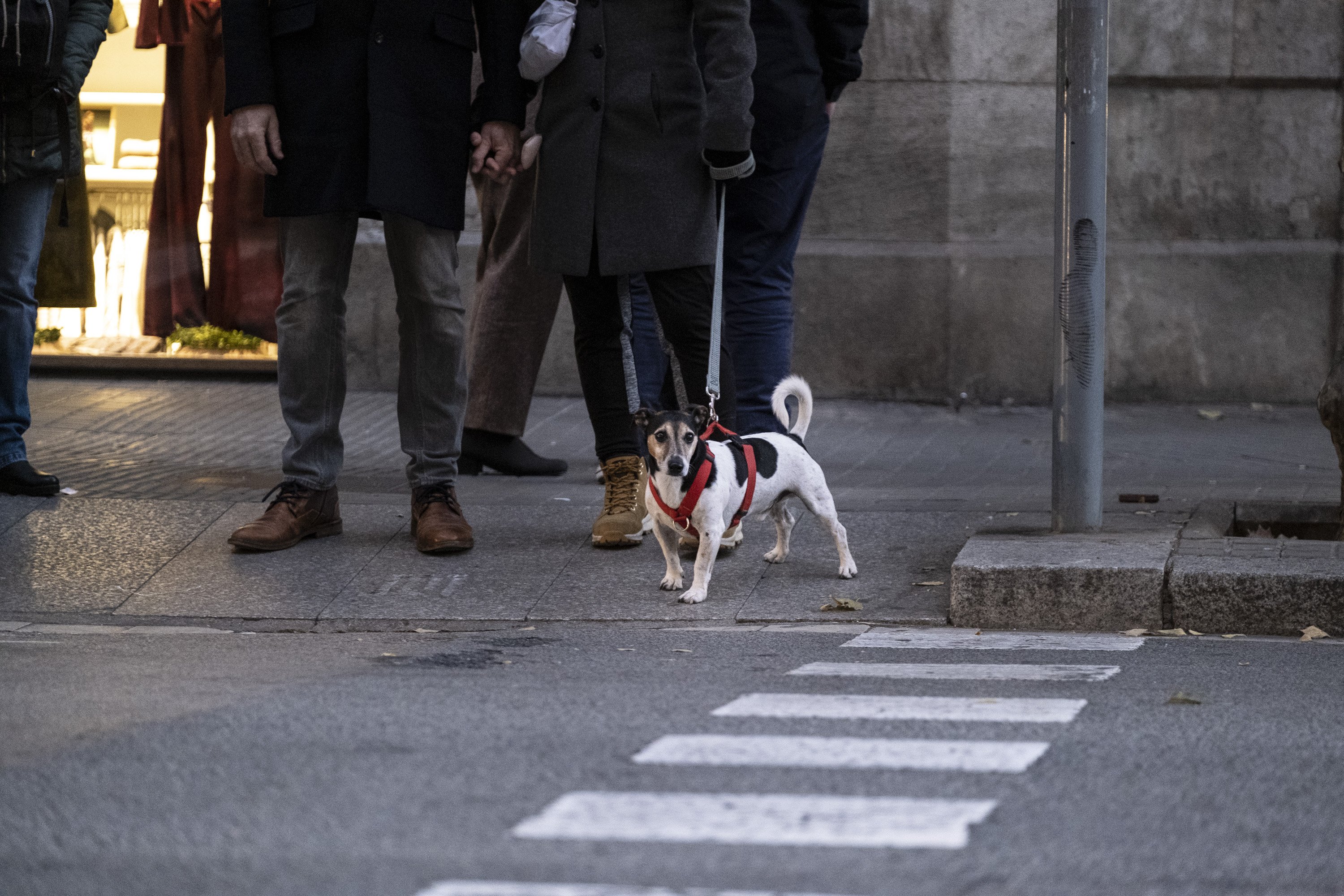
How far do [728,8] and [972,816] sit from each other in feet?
10.1

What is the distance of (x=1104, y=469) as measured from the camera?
7496mm

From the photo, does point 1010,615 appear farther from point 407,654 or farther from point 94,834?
point 94,834

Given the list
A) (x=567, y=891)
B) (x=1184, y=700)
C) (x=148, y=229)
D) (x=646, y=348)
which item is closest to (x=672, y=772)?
(x=567, y=891)

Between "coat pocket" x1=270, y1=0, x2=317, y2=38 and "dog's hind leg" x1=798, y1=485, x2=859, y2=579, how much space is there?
210 cm

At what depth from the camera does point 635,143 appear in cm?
559

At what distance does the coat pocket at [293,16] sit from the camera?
219 inches

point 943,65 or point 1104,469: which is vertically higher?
point 943,65

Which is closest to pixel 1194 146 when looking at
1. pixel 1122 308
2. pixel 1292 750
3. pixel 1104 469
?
pixel 1122 308

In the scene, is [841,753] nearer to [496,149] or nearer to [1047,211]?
[496,149]

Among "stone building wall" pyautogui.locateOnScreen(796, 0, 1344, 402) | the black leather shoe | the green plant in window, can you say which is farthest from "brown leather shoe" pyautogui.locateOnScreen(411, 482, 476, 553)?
the green plant in window

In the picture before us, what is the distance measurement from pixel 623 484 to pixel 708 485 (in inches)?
29.0

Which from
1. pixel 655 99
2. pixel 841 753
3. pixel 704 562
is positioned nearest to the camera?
pixel 841 753

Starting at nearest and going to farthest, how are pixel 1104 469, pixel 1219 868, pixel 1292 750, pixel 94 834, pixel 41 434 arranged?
pixel 1219 868, pixel 94 834, pixel 1292 750, pixel 1104 469, pixel 41 434

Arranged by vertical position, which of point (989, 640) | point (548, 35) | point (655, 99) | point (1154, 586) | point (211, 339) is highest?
point (548, 35)
